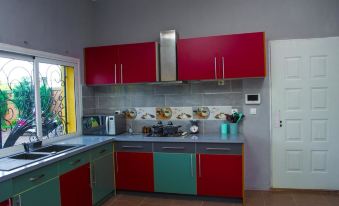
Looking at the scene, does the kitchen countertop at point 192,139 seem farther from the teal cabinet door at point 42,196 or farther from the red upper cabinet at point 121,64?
the teal cabinet door at point 42,196

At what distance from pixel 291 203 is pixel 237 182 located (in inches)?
28.5

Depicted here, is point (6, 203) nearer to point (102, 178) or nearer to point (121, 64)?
A: point (102, 178)

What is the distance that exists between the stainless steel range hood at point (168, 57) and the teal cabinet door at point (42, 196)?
1.87 m

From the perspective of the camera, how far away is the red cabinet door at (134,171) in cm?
359

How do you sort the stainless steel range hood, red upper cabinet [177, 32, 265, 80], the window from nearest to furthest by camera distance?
1. the window
2. red upper cabinet [177, 32, 265, 80]
3. the stainless steel range hood

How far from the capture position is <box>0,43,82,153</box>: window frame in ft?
9.21

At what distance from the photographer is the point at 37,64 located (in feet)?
10.5

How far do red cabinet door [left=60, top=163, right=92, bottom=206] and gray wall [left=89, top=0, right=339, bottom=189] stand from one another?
7.04 feet

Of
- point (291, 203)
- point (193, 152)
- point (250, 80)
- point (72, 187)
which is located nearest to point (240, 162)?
point (193, 152)

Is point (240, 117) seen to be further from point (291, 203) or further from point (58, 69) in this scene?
point (58, 69)

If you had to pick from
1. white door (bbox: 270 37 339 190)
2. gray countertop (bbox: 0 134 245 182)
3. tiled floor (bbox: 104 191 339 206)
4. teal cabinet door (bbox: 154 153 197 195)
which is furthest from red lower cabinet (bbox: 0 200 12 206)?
white door (bbox: 270 37 339 190)

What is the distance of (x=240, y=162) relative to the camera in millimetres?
3264

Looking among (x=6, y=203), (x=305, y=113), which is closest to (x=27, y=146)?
(x=6, y=203)

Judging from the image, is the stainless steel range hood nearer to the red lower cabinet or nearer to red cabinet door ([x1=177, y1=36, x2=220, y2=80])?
red cabinet door ([x1=177, y1=36, x2=220, y2=80])
